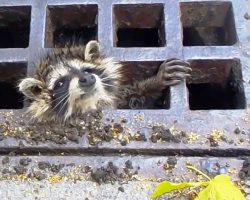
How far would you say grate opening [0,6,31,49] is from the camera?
299 cm

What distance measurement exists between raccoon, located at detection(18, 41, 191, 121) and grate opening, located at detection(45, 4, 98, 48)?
70 mm

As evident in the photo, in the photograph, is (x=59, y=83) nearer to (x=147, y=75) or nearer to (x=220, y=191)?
(x=147, y=75)

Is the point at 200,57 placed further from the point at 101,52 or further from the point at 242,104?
the point at 101,52

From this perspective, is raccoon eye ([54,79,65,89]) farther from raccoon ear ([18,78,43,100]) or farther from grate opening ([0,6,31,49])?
grate opening ([0,6,31,49])

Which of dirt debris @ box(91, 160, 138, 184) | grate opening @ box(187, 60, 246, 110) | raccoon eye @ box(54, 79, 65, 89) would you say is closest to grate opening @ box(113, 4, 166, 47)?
grate opening @ box(187, 60, 246, 110)

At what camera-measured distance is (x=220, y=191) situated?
2271 millimetres

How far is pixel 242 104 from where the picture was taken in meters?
2.68

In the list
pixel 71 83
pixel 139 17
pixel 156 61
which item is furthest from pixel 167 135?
pixel 71 83

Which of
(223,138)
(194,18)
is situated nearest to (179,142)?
(223,138)

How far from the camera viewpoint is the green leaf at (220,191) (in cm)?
227

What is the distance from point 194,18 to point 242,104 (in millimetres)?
534

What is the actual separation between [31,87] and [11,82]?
173mm

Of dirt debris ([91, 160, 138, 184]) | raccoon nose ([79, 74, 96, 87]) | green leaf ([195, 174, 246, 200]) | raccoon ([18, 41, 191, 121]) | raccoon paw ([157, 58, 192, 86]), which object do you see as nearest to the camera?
green leaf ([195, 174, 246, 200])

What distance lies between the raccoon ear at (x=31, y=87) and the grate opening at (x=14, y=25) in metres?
0.30
